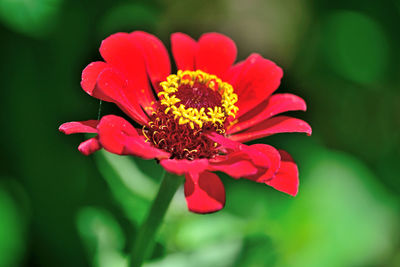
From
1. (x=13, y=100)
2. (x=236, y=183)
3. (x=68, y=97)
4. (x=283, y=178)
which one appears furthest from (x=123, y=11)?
(x=283, y=178)

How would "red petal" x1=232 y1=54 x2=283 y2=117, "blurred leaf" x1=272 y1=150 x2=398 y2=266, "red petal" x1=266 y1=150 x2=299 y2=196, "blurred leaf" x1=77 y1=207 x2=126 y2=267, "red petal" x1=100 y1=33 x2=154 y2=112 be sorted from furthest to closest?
"blurred leaf" x1=272 y1=150 x2=398 y2=266, "blurred leaf" x1=77 y1=207 x2=126 y2=267, "red petal" x1=232 y1=54 x2=283 y2=117, "red petal" x1=100 y1=33 x2=154 y2=112, "red petal" x1=266 y1=150 x2=299 y2=196

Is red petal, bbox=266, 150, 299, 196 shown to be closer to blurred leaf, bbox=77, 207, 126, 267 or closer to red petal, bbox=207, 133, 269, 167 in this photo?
red petal, bbox=207, 133, 269, 167

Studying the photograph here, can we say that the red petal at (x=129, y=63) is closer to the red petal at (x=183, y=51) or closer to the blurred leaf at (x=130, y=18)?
the red petal at (x=183, y=51)

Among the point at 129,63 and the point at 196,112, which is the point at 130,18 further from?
the point at 196,112

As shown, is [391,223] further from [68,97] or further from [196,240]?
[68,97]

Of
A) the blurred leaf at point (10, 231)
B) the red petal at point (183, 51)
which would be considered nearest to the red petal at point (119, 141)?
the red petal at point (183, 51)

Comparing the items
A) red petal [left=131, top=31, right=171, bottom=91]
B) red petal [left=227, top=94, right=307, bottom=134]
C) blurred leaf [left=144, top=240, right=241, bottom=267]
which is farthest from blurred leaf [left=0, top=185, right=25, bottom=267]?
red petal [left=227, top=94, right=307, bottom=134]
